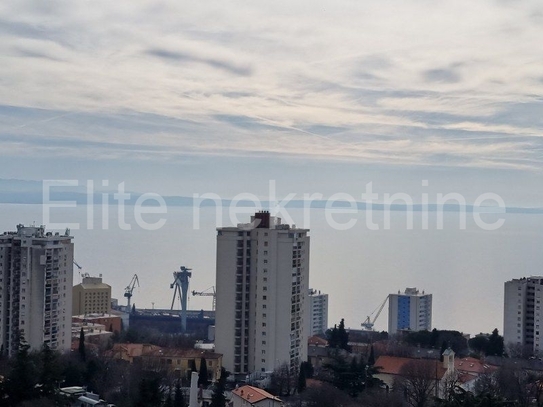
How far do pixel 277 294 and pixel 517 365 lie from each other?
3026 mm

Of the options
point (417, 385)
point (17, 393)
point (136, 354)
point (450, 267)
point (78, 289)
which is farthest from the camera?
point (450, 267)

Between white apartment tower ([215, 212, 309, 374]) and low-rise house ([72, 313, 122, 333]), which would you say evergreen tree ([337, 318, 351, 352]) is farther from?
low-rise house ([72, 313, 122, 333])

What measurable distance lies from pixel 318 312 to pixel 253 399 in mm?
12335

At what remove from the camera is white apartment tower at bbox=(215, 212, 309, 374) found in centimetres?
986

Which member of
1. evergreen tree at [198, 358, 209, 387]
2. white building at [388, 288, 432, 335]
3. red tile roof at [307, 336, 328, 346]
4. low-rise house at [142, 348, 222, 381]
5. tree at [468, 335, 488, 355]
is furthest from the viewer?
white building at [388, 288, 432, 335]

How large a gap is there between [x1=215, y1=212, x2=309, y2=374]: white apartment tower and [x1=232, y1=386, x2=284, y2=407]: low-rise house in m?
2.15

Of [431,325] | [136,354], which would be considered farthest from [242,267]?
[431,325]

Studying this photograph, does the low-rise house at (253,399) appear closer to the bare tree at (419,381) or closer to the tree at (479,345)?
the bare tree at (419,381)

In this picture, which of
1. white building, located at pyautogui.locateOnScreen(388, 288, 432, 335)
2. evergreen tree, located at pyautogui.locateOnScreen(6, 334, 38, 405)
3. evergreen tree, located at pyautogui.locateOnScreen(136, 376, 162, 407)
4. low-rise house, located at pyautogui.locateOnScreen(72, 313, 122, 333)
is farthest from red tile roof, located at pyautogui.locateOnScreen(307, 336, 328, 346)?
evergreen tree, located at pyautogui.locateOnScreen(136, 376, 162, 407)

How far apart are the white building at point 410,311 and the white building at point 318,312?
1.56m

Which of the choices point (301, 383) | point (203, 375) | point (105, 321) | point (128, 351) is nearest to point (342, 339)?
point (128, 351)

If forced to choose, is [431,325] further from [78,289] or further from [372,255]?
[372,255]

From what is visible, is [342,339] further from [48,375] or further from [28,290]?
[48,375]

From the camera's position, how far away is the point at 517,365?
10086 mm
